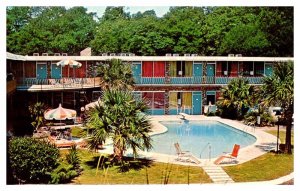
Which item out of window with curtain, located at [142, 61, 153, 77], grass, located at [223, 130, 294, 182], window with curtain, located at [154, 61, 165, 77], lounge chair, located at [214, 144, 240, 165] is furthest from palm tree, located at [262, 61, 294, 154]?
window with curtain, located at [154, 61, 165, 77]

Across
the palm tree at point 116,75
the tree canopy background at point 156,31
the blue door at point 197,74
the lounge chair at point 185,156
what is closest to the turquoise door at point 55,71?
the tree canopy background at point 156,31

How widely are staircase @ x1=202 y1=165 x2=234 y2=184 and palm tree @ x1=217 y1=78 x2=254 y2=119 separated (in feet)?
12.5

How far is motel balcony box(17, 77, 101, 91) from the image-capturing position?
46.7 feet

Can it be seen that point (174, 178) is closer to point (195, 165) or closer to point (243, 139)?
point (195, 165)

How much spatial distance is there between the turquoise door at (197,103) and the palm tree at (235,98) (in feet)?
2.18

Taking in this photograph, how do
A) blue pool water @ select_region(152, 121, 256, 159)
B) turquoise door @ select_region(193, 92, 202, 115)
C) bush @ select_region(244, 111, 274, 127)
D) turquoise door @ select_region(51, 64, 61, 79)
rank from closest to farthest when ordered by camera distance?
blue pool water @ select_region(152, 121, 256, 159)
bush @ select_region(244, 111, 274, 127)
turquoise door @ select_region(51, 64, 61, 79)
turquoise door @ select_region(193, 92, 202, 115)

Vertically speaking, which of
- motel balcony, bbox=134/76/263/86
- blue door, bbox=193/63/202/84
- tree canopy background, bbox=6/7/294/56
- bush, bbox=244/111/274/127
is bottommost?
bush, bbox=244/111/274/127

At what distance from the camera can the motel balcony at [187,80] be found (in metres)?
15.6

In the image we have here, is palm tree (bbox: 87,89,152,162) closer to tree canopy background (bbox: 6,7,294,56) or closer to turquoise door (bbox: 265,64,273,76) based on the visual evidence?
tree canopy background (bbox: 6,7,294,56)

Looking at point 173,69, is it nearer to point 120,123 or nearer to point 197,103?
point 197,103

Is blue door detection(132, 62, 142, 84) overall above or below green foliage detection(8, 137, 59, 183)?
above

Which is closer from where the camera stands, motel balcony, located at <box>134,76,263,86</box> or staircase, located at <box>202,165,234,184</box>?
staircase, located at <box>202,165,234,184</box>

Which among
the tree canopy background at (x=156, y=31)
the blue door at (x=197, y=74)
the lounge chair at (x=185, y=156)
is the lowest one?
the lounge chair at (x=185, y=156)

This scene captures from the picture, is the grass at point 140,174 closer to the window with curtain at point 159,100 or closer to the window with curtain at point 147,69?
the window with curtain at point 159,100
